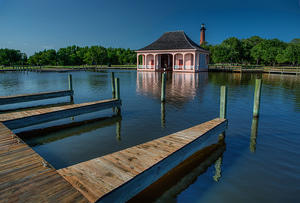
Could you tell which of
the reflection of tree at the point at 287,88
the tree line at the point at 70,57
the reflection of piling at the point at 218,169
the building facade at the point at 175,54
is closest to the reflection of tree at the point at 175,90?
the reflection of tree at the point at 287,88

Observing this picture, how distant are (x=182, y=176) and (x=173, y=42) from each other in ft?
129

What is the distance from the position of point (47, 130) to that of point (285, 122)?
10.7m

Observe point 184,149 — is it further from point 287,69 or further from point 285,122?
point 287,69

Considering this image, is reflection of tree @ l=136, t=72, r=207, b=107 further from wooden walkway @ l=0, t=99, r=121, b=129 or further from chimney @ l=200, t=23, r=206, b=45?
chimney @ l=200, t=23, r=206, b=45

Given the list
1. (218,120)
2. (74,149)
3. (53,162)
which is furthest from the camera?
(218,120)

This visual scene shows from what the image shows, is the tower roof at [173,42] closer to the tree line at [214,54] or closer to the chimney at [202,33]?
the tree line at [214,54]

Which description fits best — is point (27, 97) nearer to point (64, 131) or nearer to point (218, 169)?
point (64, 131)

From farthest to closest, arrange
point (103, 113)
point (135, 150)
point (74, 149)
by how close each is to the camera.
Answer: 1. point (103, 113)
2. point (74, 149)
3. point (135, 150)

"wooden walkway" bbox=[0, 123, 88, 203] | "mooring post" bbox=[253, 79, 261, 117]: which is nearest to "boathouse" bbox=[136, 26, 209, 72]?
"mooring post" bbox=[253, 79, 261, 117]

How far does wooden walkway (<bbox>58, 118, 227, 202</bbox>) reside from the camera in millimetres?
3361

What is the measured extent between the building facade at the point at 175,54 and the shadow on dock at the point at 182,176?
1304 inches

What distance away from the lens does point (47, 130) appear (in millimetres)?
8953

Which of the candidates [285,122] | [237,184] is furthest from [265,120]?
[237,184]

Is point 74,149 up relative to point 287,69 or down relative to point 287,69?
down
